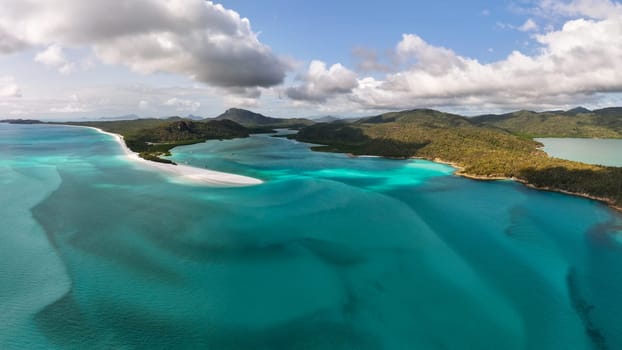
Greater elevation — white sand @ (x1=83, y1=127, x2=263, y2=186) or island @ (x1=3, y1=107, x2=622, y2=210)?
island @ (x1=3, y1=107, x2=622, y2=210)

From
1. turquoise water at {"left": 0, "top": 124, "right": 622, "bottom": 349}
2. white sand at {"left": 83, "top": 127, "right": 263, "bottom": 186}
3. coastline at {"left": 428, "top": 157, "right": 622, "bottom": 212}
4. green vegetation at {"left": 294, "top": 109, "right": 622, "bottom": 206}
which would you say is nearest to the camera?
turquoise water at {"left": 0, "top": 124, "right": 622, "bottom": 349}

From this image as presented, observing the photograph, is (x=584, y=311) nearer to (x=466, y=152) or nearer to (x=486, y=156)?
(x=486, y=156)

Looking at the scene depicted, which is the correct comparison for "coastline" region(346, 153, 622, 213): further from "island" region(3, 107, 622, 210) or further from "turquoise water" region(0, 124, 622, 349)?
"turquoise water" region(0, 124, 622, 349)

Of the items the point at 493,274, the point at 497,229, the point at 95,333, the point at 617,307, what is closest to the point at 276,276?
the point at 95,333

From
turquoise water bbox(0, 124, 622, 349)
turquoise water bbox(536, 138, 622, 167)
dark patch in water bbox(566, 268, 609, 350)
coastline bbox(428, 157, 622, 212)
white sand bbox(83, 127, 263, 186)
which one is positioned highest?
turquoise water bbox(536, 138, 622, 167)

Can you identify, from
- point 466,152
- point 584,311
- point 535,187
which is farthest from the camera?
point 466,152

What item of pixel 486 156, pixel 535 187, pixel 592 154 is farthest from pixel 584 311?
pixel 592 154

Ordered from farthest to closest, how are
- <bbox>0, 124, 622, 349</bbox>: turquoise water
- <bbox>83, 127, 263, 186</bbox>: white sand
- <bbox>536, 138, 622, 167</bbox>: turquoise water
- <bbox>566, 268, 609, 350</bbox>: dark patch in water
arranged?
1. <bbox>536, 138, 622, 167</bbox>: turquoise water
2. <bbox>83, 127, 263, 186</bbox>: white sand
3. <bbox>566, 268, 609, 350</bbox>: dark patch in water
4. <bbox>0, 124, 622, 349</bbox>: turquoise water

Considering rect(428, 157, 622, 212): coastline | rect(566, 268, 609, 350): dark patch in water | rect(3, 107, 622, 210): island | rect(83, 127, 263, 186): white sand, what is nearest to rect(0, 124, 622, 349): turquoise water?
rect(566, 268, 609, 350): dark patch in water

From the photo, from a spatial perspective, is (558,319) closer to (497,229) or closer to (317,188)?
(497,229)

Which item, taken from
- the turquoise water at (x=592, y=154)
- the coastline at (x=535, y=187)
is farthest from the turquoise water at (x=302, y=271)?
the turquoise water at (x=592, y=154)
